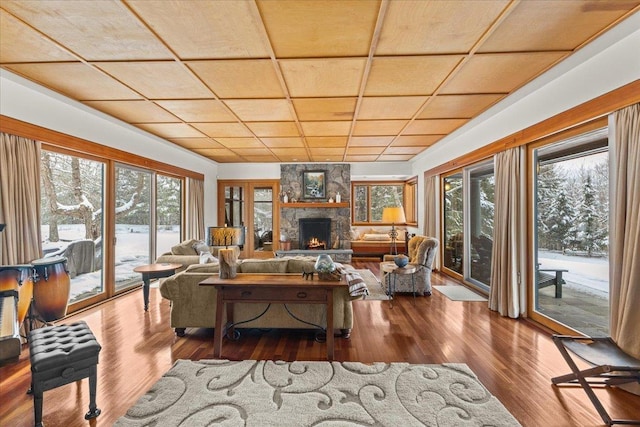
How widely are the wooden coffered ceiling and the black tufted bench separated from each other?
7.48ft

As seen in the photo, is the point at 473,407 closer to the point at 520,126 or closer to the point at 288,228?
the point at 520,126

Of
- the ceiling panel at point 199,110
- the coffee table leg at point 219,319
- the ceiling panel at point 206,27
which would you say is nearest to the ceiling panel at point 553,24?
the ceiling panel at point 206,27

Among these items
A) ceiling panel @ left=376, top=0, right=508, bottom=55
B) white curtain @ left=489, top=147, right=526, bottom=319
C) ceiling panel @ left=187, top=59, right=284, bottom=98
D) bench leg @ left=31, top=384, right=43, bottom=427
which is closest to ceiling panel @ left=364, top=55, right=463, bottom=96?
ceiling panel @ left=376, top=0, right=508, bottom=55

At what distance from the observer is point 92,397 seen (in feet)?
6.50

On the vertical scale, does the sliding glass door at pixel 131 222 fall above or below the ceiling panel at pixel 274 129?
below

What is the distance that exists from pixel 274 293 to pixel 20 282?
2234mm

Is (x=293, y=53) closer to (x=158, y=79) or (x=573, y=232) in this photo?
(x=158, y=79)

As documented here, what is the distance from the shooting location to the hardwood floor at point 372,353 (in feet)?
6.75

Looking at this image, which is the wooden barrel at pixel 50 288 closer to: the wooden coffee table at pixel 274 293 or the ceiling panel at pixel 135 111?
the wooden coffee table at pixel 274 293

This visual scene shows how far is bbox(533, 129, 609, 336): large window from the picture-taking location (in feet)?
9.56

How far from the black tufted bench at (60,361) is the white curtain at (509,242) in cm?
438

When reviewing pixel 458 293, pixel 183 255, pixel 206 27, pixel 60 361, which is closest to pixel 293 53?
pixel 206 27

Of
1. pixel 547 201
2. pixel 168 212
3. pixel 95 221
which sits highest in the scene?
pixel 547 201

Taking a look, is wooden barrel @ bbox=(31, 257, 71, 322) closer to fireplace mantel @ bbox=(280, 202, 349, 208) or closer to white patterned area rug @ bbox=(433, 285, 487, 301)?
white patterned area rug @ bbox=(433, 285, 487, 301)
